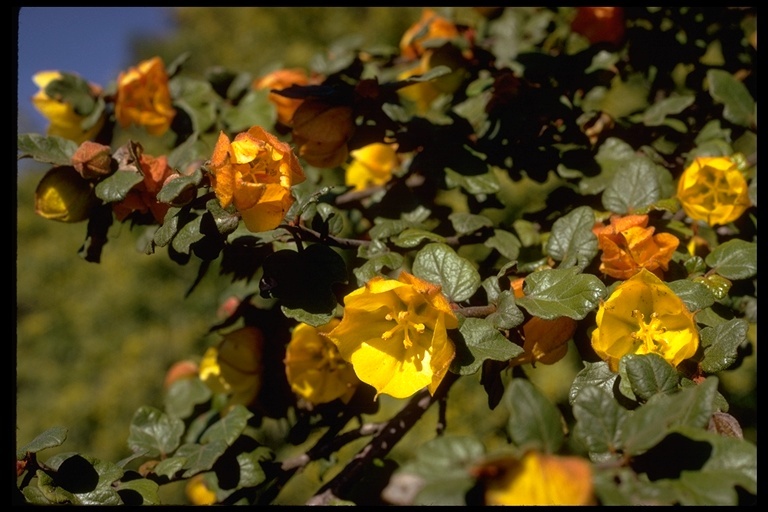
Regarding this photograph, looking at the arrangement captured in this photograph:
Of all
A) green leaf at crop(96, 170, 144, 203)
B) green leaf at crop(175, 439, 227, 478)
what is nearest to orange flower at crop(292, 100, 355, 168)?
green leaf at crop(96, 170, 144, 203)

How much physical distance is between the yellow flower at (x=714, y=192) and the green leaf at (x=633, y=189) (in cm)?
5

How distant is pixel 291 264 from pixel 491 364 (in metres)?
0.28

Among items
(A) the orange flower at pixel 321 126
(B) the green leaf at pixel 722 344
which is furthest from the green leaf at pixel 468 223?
(B) the green leaf at pixel 722 344

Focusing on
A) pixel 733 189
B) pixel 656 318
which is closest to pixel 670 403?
pixel 656 318

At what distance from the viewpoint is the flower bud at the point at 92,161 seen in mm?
894

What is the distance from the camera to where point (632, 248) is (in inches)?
33.3

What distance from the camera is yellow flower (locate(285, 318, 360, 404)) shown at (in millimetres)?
1078

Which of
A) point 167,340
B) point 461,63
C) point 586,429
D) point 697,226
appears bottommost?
point 167,340

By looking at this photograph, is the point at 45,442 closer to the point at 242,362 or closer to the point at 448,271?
the point at 242,362

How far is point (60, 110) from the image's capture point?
129cm

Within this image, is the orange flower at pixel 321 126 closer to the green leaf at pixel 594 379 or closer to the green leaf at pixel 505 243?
the green leaf at pixel 505 243

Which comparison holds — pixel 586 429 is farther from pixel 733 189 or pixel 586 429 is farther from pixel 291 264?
pixel 733 189

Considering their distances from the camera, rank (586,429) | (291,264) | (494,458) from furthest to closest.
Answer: (291,264)
(586,429)
(494,458)
